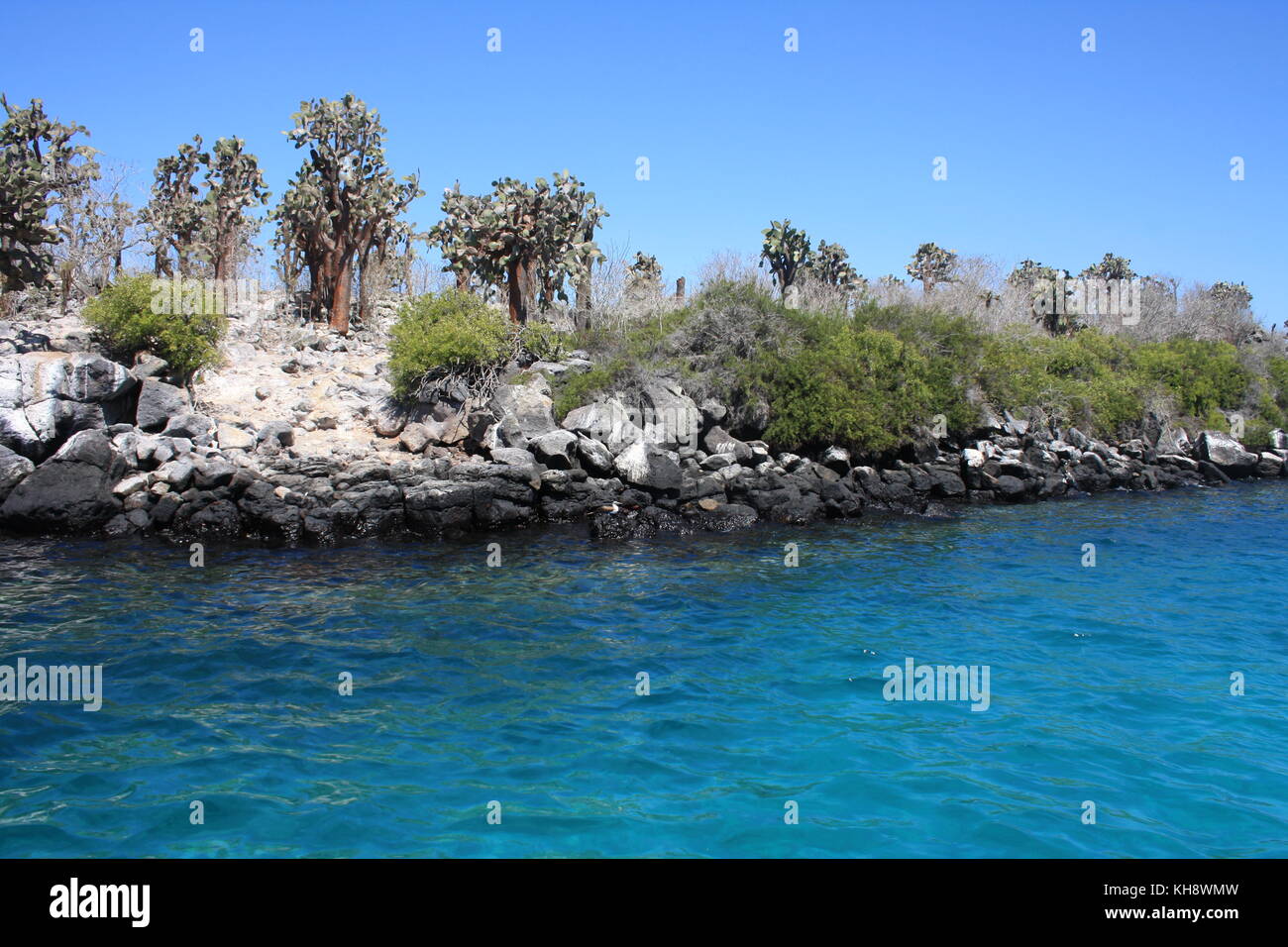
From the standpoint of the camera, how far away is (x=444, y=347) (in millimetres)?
23859

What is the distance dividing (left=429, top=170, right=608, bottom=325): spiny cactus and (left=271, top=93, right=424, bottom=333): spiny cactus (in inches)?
137

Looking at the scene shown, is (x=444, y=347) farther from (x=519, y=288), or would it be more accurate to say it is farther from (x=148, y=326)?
(x=148, y=326)

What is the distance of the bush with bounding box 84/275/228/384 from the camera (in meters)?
22.5

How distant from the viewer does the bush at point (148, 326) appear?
22.5 m

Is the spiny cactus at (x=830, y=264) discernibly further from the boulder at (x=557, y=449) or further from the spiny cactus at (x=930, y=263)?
the boulder at (x=557, y=449)

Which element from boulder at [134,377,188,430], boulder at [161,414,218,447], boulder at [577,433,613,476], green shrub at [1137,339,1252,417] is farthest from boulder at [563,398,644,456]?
green shrub at [1137,339,1252,417]

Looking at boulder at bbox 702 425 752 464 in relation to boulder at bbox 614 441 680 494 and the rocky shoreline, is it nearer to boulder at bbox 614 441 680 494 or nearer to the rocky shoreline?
the rocky shoreline

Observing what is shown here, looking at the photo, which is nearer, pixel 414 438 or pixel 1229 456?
pixel 414 438

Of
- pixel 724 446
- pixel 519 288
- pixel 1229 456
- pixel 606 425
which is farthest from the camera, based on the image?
pixel 1229 456

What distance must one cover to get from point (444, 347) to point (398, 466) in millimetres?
4645

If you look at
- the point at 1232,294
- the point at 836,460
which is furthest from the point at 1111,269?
the point at 836,460

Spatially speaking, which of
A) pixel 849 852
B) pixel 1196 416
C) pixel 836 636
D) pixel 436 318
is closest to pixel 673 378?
pixel 436 318

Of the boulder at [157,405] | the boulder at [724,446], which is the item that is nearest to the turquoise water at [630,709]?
the boulder at [157,405]
